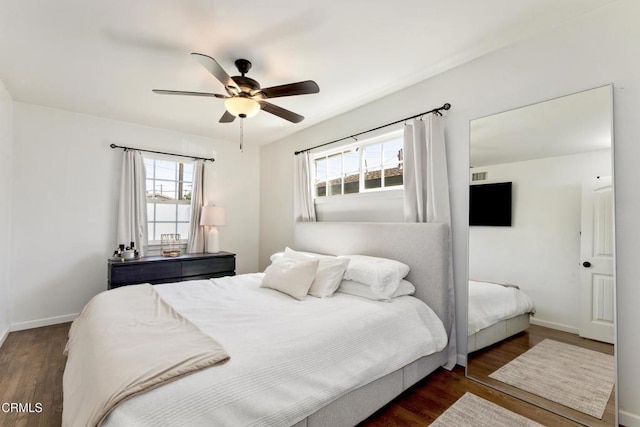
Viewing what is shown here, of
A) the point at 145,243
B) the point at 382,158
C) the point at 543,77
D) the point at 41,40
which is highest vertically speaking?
the point at 41,40

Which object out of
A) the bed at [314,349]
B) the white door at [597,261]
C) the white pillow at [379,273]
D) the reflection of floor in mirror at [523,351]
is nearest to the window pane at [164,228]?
the bed at [314,349]

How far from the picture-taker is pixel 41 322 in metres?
3.58

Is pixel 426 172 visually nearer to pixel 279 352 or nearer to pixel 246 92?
pixel 246 92

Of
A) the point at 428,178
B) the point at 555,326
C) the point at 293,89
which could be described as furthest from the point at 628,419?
the point at 293,89

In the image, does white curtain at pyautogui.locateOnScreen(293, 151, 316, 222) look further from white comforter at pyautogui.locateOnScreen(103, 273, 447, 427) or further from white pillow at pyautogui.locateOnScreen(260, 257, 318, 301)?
white comforter at pyautogui.locateOnScreen(103, 273, 447, 427)

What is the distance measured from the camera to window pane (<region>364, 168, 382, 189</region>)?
336 cm

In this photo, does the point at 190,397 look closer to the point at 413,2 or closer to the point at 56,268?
the point at 413,2

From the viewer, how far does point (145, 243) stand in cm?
411

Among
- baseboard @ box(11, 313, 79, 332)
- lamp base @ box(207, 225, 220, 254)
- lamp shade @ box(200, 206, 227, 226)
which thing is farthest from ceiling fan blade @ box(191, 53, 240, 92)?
baseboard @ box(11, 313, 79, 332)

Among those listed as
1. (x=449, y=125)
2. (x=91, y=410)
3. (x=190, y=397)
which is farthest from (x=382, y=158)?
(x=91, y=410)

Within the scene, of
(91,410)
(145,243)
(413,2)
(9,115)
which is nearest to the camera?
(91,410)

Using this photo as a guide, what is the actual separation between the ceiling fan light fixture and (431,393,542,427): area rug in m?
2.61

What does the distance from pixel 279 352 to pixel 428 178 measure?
198 cm

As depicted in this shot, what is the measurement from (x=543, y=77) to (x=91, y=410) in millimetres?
3216
